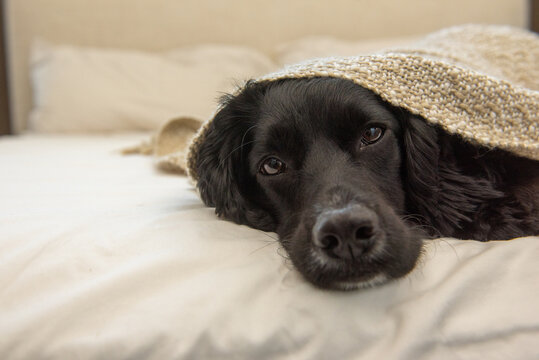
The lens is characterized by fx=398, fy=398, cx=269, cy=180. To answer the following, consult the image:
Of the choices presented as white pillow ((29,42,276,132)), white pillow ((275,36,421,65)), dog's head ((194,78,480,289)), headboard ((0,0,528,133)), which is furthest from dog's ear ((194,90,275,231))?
headboard ((0,0,528,133))

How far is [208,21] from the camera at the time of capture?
3941mm

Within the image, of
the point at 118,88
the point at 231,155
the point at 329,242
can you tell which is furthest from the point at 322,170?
the point at 118,88

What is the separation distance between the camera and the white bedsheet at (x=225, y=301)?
69 centimetres

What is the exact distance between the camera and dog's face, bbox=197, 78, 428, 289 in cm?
85

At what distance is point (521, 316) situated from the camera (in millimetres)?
699

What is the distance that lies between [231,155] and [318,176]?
0.42 m

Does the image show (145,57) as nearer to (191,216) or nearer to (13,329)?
(191,216)

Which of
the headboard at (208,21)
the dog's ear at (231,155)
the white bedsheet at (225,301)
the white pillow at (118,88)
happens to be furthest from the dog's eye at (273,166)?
the headboard at (208,21)

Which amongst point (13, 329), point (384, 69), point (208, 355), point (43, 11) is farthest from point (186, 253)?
point (43, 11)

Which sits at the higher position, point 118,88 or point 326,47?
point 326,47

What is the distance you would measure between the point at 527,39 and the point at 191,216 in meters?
1.91

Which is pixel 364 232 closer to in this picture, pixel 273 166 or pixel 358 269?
pixel 358 269

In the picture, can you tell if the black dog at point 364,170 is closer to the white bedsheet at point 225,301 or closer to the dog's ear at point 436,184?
the dog's ear at point 436,184

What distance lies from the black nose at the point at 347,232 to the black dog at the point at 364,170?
13cm
